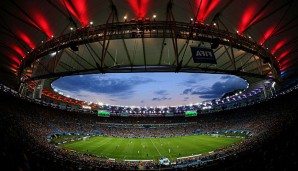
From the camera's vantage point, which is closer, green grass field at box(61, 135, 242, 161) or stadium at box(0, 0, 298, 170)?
stadium at box(0, 0, 298, 170)

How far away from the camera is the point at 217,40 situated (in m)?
16.2

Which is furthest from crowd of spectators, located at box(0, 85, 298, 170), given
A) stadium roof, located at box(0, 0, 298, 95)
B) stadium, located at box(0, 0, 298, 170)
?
stadium roof, located at box(0, 0, 298, 95)

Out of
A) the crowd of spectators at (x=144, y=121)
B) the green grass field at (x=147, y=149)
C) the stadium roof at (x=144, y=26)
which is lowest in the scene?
the green grass field at (x=147, y=149)

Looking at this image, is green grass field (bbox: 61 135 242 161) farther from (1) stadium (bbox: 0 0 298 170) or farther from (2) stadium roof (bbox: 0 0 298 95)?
Answer: (2) stadium roof (bbox: 0 0 298 95)

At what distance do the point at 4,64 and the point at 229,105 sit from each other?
3536 inches

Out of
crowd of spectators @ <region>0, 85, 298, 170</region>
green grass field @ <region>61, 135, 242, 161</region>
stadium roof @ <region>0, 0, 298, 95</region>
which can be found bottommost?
green grass field @ <region>61, 135, 242, 161</region>

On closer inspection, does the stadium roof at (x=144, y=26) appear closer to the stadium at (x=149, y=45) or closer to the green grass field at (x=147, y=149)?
the stadium at (x=149, y=45)

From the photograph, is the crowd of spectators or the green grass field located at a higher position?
the crowd of spectators

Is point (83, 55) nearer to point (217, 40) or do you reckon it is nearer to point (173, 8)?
point (173, 8)

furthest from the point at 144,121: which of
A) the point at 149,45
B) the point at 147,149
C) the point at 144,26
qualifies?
the point at 144,26

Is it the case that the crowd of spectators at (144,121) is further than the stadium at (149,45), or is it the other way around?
the crowd of spectators at (144,121)

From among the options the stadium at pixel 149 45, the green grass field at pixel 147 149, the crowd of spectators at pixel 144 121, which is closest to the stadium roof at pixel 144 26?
the stadium at pixel 149 45

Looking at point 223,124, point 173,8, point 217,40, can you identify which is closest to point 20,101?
point 173,8

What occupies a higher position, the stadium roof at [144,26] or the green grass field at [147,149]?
the stadium roof at [144,26]
